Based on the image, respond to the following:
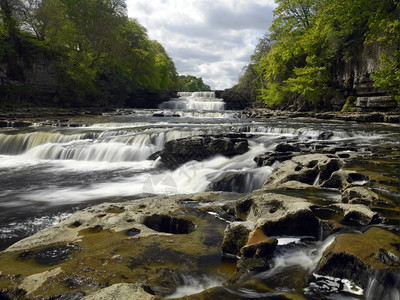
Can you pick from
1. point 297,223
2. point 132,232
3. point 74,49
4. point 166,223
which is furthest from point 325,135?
point 74,49

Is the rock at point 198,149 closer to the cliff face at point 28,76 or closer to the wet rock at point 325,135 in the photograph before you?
the wet rock at point 325,135

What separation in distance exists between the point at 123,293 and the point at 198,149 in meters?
9.97

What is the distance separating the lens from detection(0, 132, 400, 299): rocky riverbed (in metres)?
3.06

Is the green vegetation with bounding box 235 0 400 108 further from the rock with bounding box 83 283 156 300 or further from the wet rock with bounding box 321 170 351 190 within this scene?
the rock with bounding box 83 283 156 300

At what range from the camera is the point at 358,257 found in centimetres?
310

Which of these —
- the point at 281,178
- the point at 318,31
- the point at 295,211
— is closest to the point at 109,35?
the point at 318,31

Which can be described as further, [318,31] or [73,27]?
[73,27]

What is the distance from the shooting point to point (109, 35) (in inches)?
1630

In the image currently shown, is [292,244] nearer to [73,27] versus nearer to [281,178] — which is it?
[281,178]

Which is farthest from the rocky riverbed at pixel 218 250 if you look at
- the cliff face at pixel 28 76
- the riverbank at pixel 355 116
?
the cliff face at pixel 28 76

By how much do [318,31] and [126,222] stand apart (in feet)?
87.2

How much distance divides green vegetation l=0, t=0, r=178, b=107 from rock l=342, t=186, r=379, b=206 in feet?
114

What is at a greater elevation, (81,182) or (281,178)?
(281,178)

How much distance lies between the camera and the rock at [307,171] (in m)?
7.43
